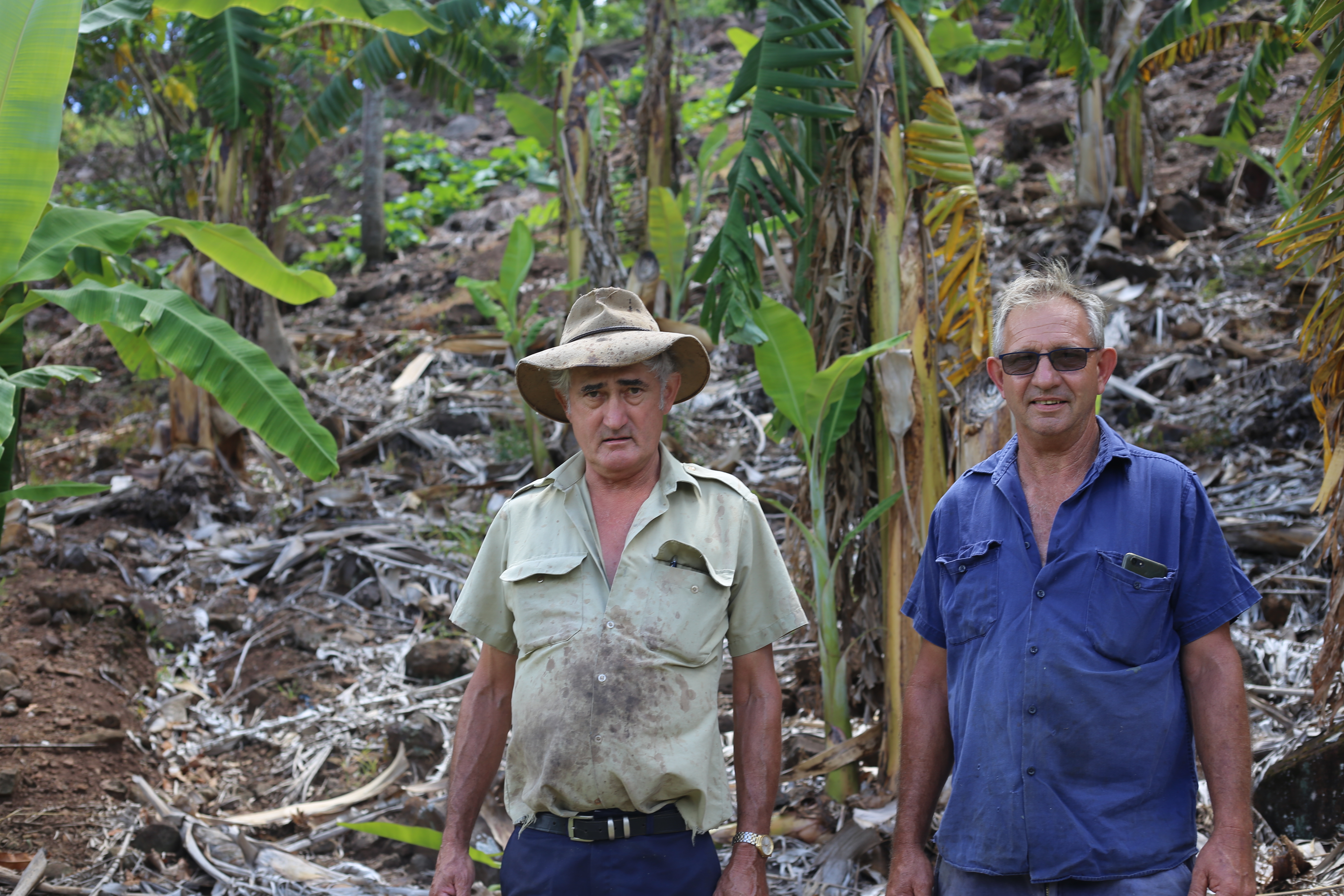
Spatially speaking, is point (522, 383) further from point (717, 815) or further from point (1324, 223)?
point (1324, 223)

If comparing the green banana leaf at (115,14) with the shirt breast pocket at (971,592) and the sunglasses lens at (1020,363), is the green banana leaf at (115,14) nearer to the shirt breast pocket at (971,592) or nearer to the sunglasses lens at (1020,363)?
the sunglasses lens at (1020,363)

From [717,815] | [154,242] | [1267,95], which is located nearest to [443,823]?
[717,815]

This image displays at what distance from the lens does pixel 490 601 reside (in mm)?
2393

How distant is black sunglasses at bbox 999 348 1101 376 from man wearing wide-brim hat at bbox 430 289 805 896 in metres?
0.65

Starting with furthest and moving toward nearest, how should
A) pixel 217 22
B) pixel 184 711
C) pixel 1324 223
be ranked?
pixel 217 22
pixel 184 711
pixel 1324 223

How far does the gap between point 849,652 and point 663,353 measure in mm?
1915

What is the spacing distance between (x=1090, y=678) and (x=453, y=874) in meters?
1.45

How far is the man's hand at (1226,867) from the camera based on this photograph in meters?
1.85

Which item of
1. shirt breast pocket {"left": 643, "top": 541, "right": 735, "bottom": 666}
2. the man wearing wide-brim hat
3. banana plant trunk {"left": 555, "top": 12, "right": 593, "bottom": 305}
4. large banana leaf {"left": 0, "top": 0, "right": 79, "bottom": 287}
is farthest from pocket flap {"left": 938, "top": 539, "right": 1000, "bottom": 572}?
banana plant trunk {"left": 555, "top": 12, "right": 593, "bottom": 305}

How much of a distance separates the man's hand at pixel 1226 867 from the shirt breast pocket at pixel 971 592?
0.57 meters

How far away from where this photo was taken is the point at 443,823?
3826 mm

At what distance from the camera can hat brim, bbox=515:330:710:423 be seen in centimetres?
224

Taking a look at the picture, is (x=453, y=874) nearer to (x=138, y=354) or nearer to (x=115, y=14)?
(x=138, y=354)

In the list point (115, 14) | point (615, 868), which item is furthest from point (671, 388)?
point (115, 14)
